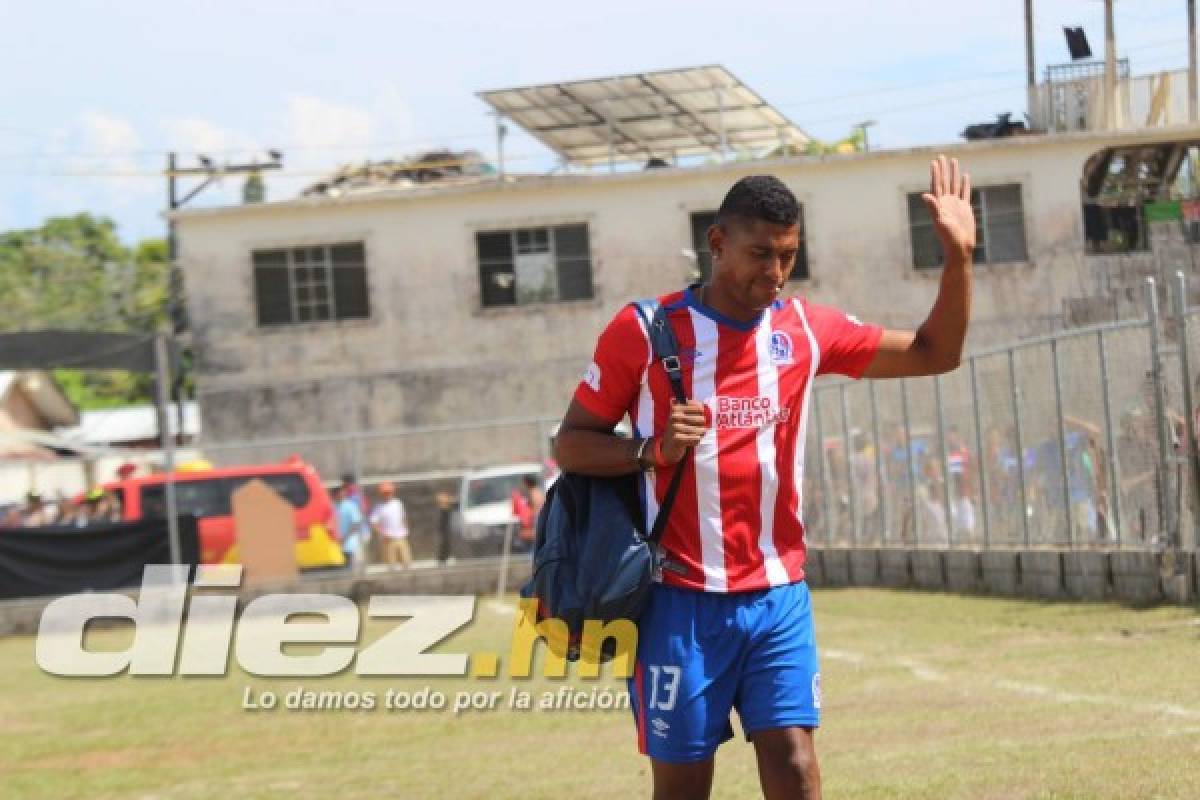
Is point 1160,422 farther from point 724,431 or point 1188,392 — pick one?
point 724,431

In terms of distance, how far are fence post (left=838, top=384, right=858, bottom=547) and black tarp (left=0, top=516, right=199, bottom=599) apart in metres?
9.10

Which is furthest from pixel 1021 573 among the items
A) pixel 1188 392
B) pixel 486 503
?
pixel 486 503

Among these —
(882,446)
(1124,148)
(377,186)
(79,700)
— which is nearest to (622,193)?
(377,186)

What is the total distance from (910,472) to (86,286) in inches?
2826

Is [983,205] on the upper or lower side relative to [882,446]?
upper

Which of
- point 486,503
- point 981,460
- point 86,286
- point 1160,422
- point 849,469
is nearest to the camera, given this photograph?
point 1160,422

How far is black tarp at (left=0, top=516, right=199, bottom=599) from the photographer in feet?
94.1

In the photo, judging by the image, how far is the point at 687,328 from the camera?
6.14 metres

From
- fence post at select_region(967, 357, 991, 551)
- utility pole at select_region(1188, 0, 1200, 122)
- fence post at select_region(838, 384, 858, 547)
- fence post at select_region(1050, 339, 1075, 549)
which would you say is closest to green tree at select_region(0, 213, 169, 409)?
utility pole at select_region(1188, 0, 1200, 122)

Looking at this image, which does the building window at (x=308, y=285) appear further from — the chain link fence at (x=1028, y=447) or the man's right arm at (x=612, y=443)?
the man's right arm at (x=612, y=443)

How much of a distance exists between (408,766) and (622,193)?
35.1 meters

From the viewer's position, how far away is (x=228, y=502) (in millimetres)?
31734

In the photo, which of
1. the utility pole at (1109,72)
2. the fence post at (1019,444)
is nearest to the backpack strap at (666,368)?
the fence post at (1019,444)

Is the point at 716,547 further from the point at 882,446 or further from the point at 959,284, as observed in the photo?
the point at 882,446
